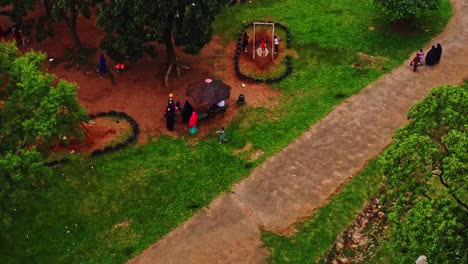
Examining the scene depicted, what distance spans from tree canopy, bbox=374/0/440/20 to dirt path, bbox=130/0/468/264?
3814 millimetres

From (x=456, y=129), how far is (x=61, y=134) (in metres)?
16.2

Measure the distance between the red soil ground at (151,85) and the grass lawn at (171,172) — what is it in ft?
3.65

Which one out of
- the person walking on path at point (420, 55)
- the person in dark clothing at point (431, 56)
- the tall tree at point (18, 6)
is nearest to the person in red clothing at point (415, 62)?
the person walking on path at point (420, 55)

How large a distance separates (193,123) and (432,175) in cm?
1511

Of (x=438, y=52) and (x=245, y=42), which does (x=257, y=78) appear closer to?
(x=245, y=42)

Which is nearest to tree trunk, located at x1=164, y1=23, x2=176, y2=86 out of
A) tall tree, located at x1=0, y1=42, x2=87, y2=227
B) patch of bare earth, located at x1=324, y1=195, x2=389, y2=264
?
tall tree, located at x1=0, y1=42, x2=87, y2=227

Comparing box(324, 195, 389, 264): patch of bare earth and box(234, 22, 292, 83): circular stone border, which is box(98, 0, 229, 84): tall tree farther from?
box(324, 195, 389, 264): patch of bare earth

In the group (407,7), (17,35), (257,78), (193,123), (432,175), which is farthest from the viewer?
(17,35)

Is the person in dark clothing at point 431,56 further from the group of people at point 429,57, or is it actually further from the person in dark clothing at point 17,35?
the person in dark clothing at point 17,35

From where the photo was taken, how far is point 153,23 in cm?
3134

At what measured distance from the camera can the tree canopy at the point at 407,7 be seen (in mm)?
36469

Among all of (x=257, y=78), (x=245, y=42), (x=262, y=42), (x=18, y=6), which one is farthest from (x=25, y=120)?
(x=245, y=42)

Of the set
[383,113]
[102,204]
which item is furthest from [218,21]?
[102,204]

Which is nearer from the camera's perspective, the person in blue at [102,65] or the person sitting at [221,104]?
the person sitting at [221,104]
